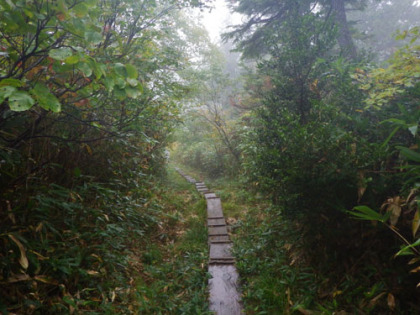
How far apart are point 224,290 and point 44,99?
2.84 m

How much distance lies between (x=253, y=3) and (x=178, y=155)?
10.2 metres

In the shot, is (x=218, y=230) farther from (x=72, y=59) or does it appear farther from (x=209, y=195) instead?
(x=72, y=59)

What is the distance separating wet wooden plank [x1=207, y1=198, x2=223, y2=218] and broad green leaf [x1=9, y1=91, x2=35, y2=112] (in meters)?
4.41

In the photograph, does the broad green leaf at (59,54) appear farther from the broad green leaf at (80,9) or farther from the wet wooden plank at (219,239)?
the wet wooden plank at (219,239)

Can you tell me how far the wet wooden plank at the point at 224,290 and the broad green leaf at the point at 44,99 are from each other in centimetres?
258

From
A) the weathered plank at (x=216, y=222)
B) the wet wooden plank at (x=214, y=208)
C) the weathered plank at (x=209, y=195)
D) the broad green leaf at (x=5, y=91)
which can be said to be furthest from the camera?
the weathered plank at (x=209, y=195)

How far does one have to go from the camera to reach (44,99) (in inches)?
53.6

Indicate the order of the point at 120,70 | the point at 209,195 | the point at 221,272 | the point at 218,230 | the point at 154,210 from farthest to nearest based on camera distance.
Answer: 1. the point at 209,195
2. the point at 154,210
3. the point at 218,230
4. the point at 221,272
5. the point at 120,70

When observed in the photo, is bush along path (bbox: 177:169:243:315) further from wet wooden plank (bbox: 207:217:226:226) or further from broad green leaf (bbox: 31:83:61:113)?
broad green leaf (bbox: 31:83:61:113)

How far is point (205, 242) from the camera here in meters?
4.27

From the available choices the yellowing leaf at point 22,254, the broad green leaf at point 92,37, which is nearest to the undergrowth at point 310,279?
the yellowing leaf at point 22,254

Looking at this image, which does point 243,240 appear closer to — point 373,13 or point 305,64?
point 305,64

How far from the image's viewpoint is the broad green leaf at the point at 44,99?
134 centimetres

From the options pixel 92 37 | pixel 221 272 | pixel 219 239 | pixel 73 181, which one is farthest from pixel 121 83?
pixel 219 239
